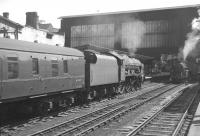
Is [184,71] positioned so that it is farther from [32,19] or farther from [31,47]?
[31,47]

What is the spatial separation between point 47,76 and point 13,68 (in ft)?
7.47

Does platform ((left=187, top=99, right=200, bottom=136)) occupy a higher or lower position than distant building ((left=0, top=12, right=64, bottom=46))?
lower

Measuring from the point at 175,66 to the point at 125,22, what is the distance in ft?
66.6

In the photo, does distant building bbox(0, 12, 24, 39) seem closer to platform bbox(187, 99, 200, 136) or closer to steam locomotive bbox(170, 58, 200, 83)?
steam locomotive bbox(170, 58, 200, 83)

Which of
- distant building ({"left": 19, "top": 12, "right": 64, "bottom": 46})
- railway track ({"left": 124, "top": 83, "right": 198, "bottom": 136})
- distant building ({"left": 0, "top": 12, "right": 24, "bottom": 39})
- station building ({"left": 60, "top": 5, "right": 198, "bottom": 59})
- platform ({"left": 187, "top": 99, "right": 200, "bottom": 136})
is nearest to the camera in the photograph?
platform ({"left": 187, "top": 99, "right": 200, "bottom": 136})

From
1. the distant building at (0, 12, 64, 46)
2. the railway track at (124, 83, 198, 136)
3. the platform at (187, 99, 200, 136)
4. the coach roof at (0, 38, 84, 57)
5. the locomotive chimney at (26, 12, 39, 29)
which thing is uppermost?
the locomotive chimney at (26, 12, 39, 29)

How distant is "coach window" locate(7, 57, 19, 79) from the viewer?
10.8 m

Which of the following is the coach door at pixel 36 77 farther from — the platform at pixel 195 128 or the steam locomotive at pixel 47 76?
the platform at pixel 195 128

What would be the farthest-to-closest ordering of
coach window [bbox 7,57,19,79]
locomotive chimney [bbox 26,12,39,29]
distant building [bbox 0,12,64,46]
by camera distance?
locomotive chimney [bbox 26,12,39,29]
distant building [bbox 0,12,64,46]
coach window [bbox 7,57,19,79]

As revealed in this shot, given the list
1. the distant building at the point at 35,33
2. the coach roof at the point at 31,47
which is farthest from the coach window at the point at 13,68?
the distant building at the point at 35,33

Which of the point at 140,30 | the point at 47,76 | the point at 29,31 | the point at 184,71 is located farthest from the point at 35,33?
the point at 47,76

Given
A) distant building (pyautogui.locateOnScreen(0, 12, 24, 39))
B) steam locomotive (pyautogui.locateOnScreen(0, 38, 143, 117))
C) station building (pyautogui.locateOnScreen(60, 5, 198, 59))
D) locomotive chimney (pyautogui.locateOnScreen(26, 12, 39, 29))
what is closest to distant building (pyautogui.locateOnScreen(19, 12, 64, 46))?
locomotive chimney (pyautogui.locateOnScreen(26, 12, 39, 29))

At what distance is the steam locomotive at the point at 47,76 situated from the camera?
10.8 meters

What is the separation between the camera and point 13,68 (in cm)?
1100
